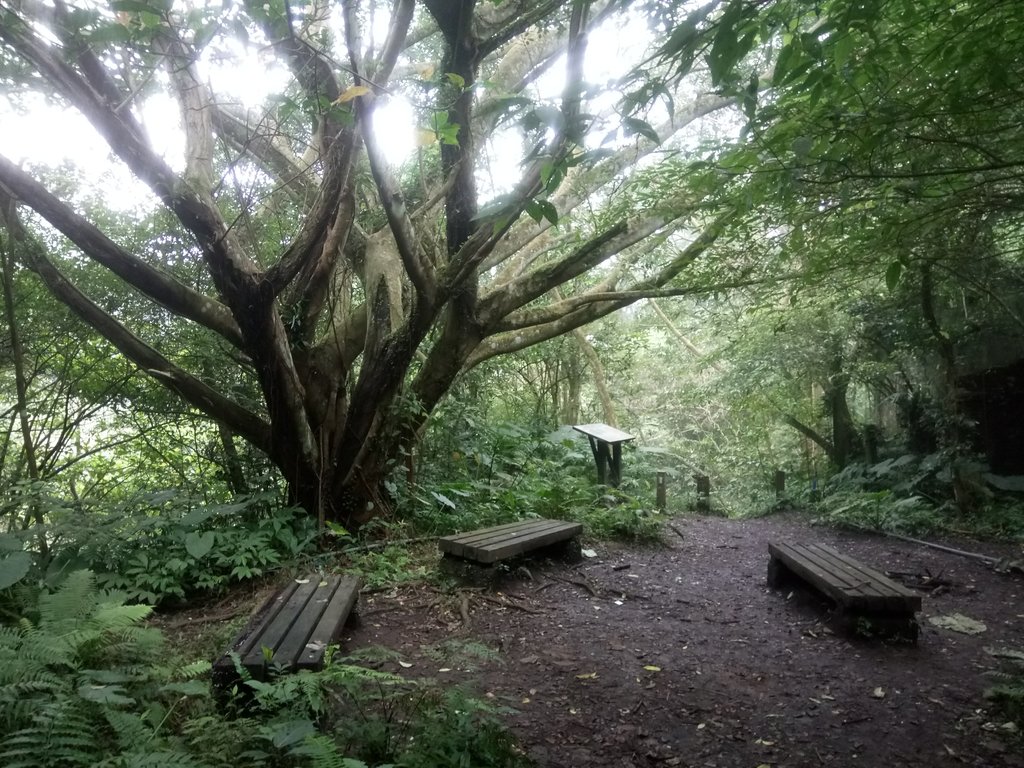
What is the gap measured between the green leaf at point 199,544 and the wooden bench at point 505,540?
1.81m

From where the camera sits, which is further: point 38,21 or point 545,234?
point 545,234

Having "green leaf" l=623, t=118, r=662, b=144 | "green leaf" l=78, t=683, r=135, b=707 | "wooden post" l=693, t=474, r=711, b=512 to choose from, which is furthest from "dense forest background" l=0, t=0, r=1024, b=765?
"green leaf" l=78, t=683, r=135, b=707

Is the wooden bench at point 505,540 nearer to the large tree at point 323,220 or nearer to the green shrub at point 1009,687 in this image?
the large tree at point 323,220

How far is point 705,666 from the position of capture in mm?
3814

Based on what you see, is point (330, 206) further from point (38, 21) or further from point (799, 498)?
point (799, 498)

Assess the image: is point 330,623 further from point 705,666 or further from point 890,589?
point 890,589

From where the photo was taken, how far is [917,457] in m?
8.95

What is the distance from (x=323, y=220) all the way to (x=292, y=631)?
10.2ft

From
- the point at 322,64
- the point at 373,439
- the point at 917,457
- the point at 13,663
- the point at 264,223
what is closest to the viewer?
the point at 13,663

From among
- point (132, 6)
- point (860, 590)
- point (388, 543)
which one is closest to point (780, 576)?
point (860, 590)

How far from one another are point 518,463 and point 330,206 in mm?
5332

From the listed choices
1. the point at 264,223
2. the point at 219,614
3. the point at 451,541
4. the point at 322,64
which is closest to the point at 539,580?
the point at 451,541

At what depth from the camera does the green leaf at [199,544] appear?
4844 mm

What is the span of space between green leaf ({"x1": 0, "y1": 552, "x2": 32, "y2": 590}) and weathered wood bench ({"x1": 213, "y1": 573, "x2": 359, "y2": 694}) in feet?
5.07
